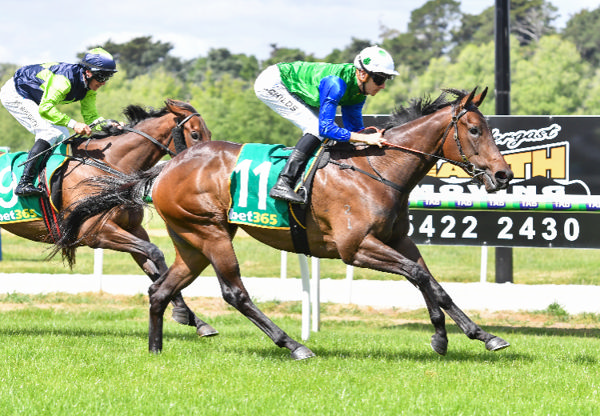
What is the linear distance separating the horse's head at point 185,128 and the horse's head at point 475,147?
2732 millimetres

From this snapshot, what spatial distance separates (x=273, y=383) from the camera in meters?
5.29

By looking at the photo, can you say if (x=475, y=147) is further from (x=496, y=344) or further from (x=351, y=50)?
(x=351, y=50)

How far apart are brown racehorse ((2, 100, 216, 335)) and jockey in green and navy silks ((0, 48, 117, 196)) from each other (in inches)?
9.2

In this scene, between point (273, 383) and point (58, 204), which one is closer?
point (273, 383)

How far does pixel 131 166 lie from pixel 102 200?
0.80 metres

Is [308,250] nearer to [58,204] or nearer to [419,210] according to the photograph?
[58,204]

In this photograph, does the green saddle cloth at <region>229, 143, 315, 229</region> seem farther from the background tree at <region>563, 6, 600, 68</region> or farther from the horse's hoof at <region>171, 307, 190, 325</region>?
the background tree at <region>563, 6, 600, 68</region>

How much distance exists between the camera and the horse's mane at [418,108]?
6.35m

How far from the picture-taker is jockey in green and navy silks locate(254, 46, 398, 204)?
19.9ft

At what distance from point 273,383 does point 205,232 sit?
1.53 m

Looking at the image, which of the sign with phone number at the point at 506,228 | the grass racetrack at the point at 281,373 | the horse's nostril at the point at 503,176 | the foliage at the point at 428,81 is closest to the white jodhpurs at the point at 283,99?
the horse's nostril at the point at 503,176

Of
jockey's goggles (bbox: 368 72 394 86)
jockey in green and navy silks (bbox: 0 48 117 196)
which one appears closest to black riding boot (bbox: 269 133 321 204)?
jockey's goggles (bbox: 368 72 394 86)

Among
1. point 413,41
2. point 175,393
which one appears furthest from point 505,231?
point 413,41

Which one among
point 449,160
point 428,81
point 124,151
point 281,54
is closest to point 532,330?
point 449,160
